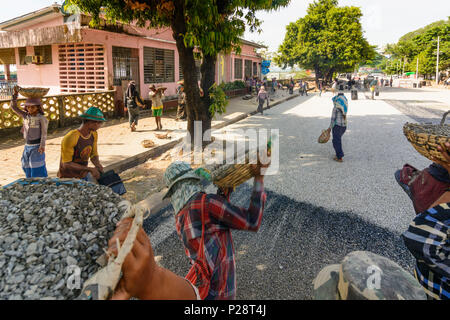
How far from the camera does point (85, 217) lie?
4.89 ft

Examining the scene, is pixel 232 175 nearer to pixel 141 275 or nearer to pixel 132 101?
pixel 141 275

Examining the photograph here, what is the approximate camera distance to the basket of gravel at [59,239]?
1.12 meters

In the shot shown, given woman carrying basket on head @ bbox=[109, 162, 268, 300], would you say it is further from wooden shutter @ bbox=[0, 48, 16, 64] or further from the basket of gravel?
wooden shutter @ bbox=[0, 48, 16, 64]

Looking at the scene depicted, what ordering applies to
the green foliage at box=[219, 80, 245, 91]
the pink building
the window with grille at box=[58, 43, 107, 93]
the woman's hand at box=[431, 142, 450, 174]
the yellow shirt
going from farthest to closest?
the green foliage at box=[219, 80, 245, 91] < the window with grille at box=[58, 43, 107, 93] < the pink building < the yellow shirt < the woman's hand at box=[431, 142, 450, 174]

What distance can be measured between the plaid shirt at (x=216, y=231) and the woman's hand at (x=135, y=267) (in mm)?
534

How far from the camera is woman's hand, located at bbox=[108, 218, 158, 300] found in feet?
3.90

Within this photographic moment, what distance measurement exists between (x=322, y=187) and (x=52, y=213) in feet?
16.7

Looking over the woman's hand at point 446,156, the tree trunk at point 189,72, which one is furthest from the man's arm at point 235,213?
the tree trunk at point 189,72

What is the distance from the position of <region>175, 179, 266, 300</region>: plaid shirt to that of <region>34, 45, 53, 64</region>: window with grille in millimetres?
15912

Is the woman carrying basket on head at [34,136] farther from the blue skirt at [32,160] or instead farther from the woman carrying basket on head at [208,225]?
the woman carrying basket on head at [208,225]

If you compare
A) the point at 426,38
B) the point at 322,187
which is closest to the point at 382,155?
the point at 322,187

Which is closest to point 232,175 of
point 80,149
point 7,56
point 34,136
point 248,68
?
point 80,149

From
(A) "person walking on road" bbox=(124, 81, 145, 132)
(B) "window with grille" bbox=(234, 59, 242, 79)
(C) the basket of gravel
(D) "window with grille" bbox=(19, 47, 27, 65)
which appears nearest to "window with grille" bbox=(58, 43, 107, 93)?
(D) "window with grille" bbox=(19, 47, 27, 65)

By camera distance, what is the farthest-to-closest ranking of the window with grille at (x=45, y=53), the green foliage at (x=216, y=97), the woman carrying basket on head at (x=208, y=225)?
the window with grille at (x=45, y=53)
the green foliage at (x=216, y=97)
the woman carrying basket on head at (x=208, y=225)
